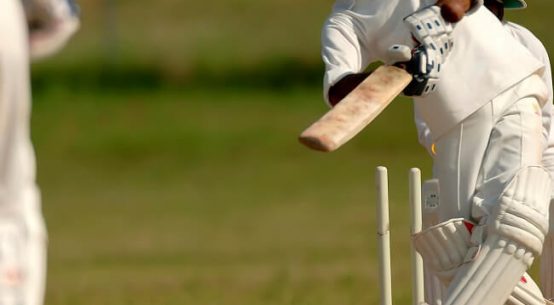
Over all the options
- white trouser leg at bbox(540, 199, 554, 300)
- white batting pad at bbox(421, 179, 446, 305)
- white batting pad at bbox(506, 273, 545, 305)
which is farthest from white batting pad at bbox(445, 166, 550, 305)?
white trouser leg at bbox(540, 199, 554, 300)

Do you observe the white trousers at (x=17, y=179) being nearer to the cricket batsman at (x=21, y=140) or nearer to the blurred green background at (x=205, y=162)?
the cricket batsman at (x=21, y=140)

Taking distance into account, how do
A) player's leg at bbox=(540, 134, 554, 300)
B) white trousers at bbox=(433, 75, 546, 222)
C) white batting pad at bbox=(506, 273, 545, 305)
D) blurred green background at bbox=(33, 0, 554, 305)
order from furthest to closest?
blurred green background at bbox=(33, 0, 554, 305), player's leg at bbox=(540, 134, 554, 300), white batting pad at bbox=(506, 273, 545, 305), white trousers at bbox=(433, 75, 546, 222)

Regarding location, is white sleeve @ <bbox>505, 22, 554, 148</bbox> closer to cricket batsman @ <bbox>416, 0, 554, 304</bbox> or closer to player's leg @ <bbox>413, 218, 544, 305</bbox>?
cricket batsman @ <bbox>416, 0, 554, 304</bbox>

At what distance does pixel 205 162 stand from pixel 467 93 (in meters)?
13.0

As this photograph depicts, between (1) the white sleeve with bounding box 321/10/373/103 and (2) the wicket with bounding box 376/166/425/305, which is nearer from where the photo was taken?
(1) the white sleeve with bounding box 321/10/373/103

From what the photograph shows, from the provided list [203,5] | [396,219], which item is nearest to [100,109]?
[203,5]

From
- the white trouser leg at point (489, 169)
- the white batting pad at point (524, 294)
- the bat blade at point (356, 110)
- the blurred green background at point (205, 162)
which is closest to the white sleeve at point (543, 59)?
the white trouser leg at point (489, 169)

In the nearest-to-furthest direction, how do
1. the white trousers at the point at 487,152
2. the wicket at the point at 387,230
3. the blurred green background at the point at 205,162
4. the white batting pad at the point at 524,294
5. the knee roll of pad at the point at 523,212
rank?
the knee roll of pad at the point at 523,212 → the white trousers at the point at 487,152 → the white batting pad at the point at 524,294 → the wicket at the point at 387,230 → the blurred green background at the point at 205,162

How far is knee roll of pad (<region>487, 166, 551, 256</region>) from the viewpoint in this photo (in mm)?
5438

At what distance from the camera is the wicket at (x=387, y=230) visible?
5945 millimetres

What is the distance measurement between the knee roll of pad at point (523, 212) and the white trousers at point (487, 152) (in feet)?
0.13

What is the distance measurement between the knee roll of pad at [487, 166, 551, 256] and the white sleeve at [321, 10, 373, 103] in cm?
57

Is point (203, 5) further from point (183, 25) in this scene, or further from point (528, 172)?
point (528, 172)

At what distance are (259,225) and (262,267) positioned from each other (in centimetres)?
235
